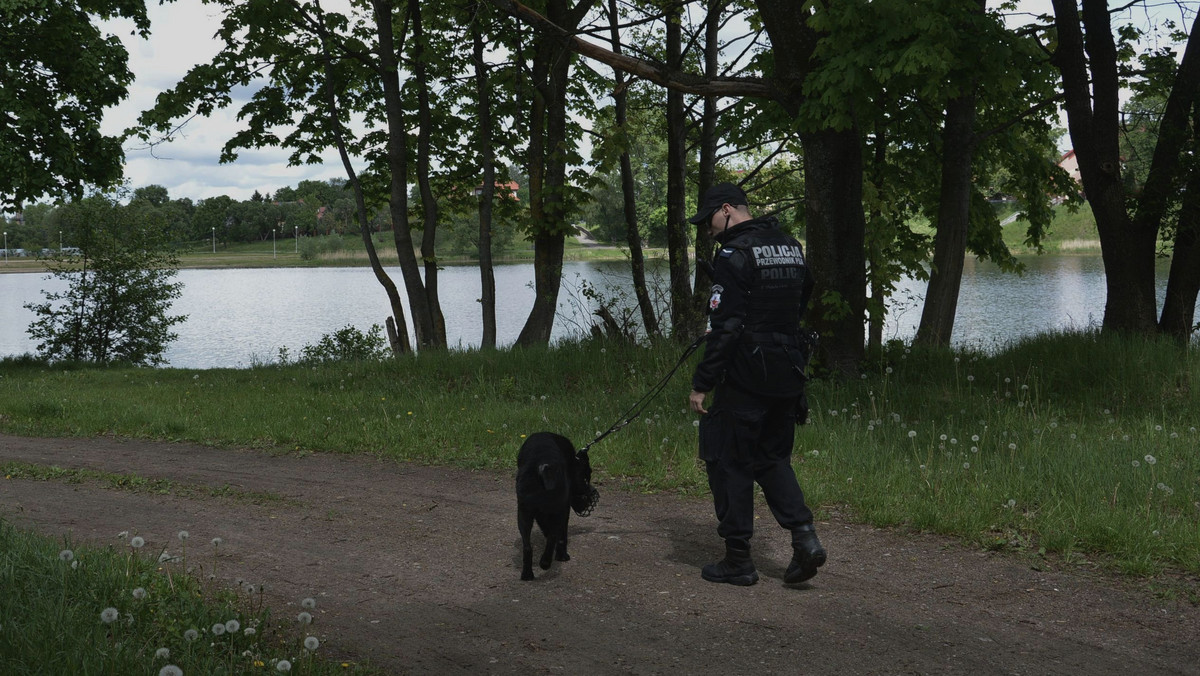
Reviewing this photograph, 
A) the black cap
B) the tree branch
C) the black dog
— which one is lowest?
the black dog

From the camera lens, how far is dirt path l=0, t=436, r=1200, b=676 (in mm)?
4129

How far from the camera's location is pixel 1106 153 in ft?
38.9

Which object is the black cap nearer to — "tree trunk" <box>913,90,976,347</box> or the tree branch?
the tree branch

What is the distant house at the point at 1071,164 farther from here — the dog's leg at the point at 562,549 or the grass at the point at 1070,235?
the dog's leg at the point at 562,549

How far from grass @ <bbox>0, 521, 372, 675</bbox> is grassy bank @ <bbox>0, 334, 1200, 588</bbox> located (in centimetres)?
370

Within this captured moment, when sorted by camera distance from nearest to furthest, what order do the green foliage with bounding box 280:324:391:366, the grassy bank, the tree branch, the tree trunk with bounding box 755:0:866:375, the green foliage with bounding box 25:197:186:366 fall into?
1. the grassy bank
2. the tree trunk with bounding box 755:0:866:375
3. the tree branch
4. the green foliage with bounding box 280:324:391:366
5. the green foliage with bounding box 25:197:186:366

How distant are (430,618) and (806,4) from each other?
7020 mm

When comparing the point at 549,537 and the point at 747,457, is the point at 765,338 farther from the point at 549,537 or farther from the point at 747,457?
the point at 549,537

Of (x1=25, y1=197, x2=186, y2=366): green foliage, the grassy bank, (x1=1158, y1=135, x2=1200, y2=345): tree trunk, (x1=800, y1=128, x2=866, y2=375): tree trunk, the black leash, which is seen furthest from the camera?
(x1=25, y1=197, x2=186, y2=366): green foliage

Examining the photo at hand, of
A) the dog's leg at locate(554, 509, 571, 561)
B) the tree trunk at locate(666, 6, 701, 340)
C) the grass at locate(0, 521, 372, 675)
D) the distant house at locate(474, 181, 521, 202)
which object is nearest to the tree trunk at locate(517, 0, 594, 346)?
the tree trunk at locate(666, 6, 701, 340)

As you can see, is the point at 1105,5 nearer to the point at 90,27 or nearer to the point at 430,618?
the point at 430,618

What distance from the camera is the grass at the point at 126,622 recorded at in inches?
139

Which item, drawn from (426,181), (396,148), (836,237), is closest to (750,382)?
(836,237)

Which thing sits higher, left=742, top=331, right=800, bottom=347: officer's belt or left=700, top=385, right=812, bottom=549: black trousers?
left=742, top=331, right=800, bottom=347: officer's belt
